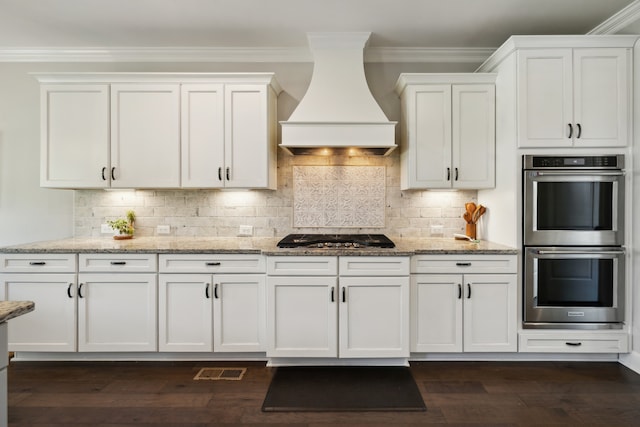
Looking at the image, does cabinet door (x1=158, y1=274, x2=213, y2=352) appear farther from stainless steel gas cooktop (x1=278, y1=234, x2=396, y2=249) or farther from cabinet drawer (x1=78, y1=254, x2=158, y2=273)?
stainless steel gas cooktop (x1=278, y1=234, x2=396, y2=249)

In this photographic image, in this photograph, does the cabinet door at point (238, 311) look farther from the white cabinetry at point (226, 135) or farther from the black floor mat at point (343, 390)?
the white cabinetry at point (226, 135)

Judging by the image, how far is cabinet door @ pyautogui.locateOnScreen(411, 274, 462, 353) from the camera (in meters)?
2.77

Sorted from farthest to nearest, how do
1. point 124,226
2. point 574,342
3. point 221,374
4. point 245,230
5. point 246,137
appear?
point 245,230, point 124,226, point 246,137, point 574,342, point 221,374

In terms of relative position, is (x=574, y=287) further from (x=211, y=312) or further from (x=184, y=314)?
(x=184, y=314)

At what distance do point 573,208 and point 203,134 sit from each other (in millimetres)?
2998

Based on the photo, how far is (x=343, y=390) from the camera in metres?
2.44

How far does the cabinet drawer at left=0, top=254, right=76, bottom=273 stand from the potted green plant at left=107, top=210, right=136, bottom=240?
0.55 metres

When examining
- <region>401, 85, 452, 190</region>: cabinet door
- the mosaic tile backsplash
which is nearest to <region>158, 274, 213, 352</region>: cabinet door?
the mosaic tile backsplash

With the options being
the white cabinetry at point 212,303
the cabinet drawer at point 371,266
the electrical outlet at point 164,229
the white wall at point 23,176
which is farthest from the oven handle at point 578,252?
the white wall at point 23,176

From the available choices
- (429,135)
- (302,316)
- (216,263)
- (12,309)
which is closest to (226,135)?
(216,263)

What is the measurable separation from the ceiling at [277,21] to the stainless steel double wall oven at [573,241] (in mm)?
1138

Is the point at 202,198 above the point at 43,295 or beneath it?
above

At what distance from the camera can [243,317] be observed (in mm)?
2783

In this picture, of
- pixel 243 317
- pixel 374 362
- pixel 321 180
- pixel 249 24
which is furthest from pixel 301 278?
pixel 249 24
